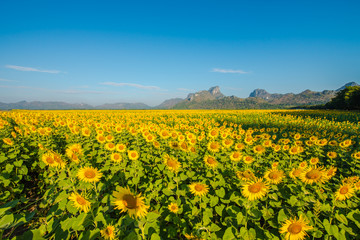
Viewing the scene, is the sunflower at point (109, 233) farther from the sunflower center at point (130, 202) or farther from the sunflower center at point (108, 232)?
the sunflower center at point (130, 202)

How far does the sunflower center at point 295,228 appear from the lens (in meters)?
2.18

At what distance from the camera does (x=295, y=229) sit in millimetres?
2189

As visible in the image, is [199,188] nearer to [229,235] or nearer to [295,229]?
[229,235]

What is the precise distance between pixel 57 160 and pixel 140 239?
2.62 metres

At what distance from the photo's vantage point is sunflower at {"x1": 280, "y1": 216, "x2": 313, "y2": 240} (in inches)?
85.9

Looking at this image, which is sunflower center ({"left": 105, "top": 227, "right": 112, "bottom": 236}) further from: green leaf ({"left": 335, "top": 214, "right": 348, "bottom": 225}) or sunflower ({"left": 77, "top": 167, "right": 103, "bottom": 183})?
green leaf ({"left": 335, "top": 214, "right": 348, "bottom": 225})

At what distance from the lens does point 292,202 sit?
9.15ft

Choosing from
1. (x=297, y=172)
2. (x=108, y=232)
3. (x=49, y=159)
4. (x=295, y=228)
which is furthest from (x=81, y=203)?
(x=297, y=172)

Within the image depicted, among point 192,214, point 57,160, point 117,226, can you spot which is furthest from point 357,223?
point 57,160

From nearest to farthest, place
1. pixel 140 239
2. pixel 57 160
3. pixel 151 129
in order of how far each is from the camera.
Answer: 1. pixel 140 239
2. pixel 57 160
3. pixel 151 129

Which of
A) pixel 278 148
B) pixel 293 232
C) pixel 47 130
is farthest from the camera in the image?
pixel 47 130

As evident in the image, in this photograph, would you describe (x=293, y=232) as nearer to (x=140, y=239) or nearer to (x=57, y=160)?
(x=140, y=239)

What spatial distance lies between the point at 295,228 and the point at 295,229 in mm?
18

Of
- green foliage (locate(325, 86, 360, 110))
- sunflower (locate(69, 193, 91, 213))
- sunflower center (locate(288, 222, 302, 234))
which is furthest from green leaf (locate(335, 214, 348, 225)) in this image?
green foliage (locate(325, 86, 360, 110))
